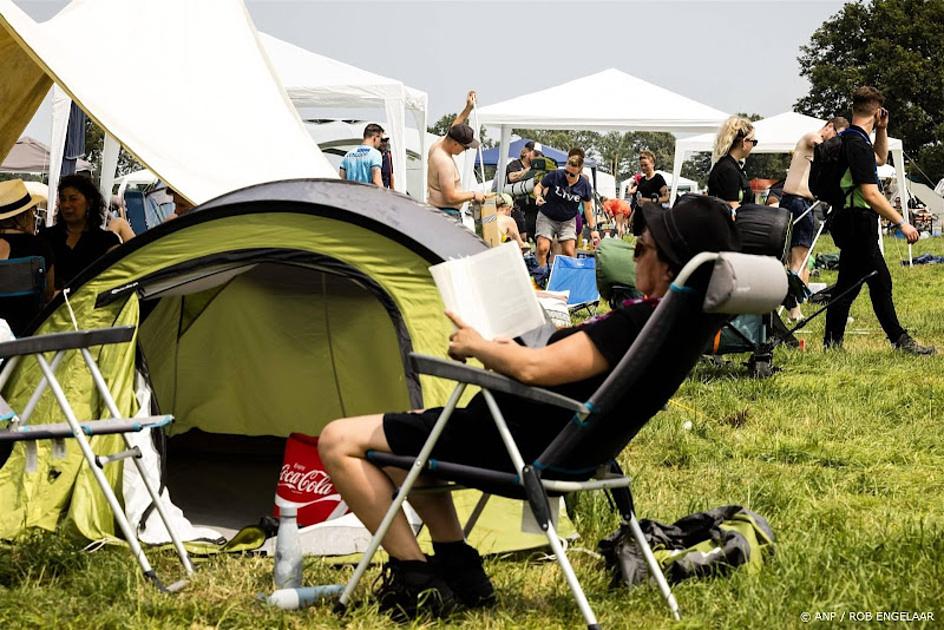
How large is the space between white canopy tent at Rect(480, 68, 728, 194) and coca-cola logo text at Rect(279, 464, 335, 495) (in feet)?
35.5

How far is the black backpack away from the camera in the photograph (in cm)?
718

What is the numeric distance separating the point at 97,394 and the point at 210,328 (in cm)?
156

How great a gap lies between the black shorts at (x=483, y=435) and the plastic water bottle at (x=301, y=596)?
18.8 inches

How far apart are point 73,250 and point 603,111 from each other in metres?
9.90

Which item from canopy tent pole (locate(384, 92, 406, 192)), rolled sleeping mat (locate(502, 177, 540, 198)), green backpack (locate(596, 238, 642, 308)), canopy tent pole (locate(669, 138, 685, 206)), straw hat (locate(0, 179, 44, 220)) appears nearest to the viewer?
straw hat (locate(0, 179, 44, 220))

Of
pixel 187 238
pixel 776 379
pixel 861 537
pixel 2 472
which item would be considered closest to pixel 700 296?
pixel 861 537

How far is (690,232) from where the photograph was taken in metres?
2.89

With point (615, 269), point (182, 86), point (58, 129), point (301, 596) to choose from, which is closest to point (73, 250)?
point (182, 86)

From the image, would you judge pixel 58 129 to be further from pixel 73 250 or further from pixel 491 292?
pixel 491 292

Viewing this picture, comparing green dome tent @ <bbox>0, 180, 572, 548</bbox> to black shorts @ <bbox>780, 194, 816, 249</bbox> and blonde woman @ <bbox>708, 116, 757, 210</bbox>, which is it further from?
black shorts @ <bbox>780, 194, 816, 249</bbox>

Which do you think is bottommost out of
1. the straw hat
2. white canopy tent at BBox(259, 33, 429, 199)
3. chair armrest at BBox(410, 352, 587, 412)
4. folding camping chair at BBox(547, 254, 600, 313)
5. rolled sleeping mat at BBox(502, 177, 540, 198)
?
folding camping chair at BBox(547, 254, 600, 313)

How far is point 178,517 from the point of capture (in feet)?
13.5

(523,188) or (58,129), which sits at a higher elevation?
(58,129)

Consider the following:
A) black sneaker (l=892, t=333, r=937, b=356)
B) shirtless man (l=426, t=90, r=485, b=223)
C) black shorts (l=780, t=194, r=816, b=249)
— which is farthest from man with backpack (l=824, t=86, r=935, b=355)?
shirtless man (l=426, t=90, r=485, b=223)
